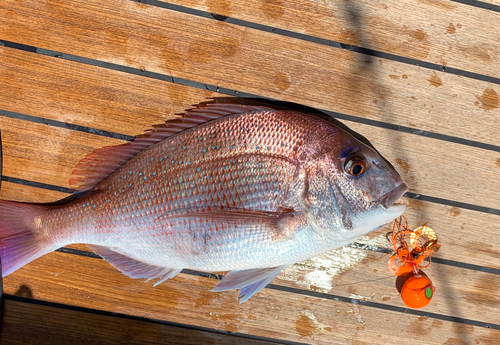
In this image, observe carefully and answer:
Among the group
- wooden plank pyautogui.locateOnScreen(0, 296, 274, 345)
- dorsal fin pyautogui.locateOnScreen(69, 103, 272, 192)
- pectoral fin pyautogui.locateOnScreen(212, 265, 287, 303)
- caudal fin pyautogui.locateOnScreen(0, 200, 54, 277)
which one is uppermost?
dorsal fin pyautogui.locateOnScreen(69, 103, 272, 192)

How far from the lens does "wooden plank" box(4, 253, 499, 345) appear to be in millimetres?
1884

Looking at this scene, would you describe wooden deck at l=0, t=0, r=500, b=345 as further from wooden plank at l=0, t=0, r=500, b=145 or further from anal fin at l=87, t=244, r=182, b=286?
anal fin at l=87, t=244, r=182, b=286

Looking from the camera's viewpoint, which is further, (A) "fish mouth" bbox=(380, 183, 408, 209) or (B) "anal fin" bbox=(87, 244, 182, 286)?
(B) "anal fin" bbox=(87, 244, 182, 286)

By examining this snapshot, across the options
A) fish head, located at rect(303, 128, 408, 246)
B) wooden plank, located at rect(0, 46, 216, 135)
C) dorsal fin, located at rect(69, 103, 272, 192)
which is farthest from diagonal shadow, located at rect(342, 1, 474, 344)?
wooden plank, located at rect(0, 46, 216, 135)

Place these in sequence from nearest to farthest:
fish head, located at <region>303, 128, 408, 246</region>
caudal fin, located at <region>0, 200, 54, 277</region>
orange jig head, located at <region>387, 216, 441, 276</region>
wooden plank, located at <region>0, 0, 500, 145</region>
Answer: fish head, located at <region>303, 128, 408, 246</region> → caudal fin, located at <region>0, 200, 54, 277</region> → wooden plank, located at <region>0, 0, 500, 145</region> → orange jig head, located at <region>387, 216, 441, 276</region>

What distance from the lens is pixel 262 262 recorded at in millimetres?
1573

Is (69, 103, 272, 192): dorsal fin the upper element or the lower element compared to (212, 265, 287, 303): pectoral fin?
upper

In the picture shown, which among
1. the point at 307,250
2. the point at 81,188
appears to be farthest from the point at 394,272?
the point at 81,188

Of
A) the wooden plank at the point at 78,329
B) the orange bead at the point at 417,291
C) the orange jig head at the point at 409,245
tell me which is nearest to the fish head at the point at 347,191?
the orange jig head at the point at 409,245

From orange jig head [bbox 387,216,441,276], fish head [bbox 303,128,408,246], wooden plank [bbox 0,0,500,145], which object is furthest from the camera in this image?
orange jig head [bbox 387,216,441,276]

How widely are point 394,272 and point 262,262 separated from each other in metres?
0.94

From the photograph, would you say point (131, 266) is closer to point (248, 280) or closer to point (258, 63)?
point (248, 280)

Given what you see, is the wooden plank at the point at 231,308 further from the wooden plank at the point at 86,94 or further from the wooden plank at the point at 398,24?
the wooden plank at the point at 398,24

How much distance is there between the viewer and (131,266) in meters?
1.66
